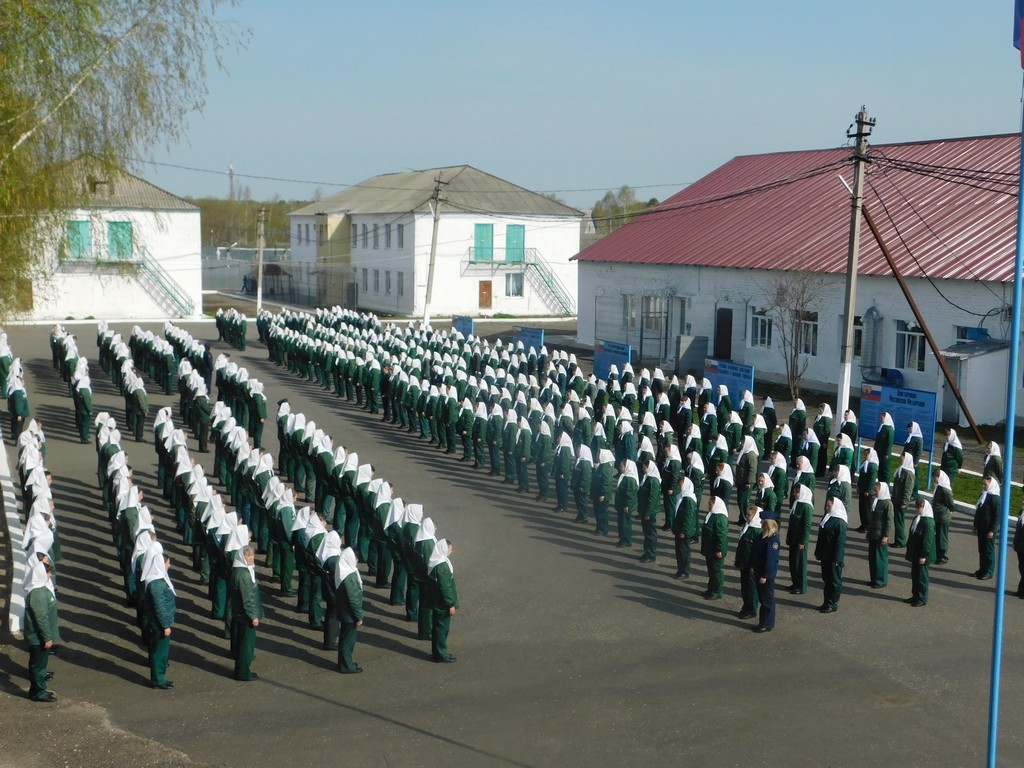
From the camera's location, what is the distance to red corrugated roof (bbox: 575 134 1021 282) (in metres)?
25.7

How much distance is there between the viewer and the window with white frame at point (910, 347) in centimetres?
2547

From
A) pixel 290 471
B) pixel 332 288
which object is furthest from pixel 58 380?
pixel 332 288

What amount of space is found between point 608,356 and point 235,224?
294 feet

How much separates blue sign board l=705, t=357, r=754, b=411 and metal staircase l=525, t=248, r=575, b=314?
97.3 ft

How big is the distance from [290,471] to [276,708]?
8.34 metres

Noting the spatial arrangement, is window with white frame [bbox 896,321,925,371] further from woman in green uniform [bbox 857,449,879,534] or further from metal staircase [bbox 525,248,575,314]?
metal staircase [bbox 525,248,575,314]

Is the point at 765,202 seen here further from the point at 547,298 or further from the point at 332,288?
the point at 332,288

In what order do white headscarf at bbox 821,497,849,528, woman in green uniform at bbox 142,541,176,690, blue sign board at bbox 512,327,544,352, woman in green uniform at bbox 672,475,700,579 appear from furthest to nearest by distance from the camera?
blue sign board at bbox 512,327,544,352 → woman in green uniform at bbox 672,475,700,579 → white headscarf at bbox 821,497,849,528 → woman in green uniform at bbox 142,541,176,690

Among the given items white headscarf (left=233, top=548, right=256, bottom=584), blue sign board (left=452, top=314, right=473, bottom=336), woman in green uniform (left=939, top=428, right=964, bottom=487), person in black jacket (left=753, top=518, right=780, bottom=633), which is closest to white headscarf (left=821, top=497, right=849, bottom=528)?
person in black jacket (left=753, top=518, right=780, bottom=633)

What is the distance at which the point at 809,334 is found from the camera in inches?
1126

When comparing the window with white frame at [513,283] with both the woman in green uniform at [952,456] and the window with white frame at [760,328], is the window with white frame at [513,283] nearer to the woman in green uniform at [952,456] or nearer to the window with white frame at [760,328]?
the window with white frame at [760,328]

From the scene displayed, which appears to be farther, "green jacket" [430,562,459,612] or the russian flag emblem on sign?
"green jacket" [430,562,459,612]

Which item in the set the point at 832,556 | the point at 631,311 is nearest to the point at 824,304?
the point at 631,311

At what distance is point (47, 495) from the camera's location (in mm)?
12219
